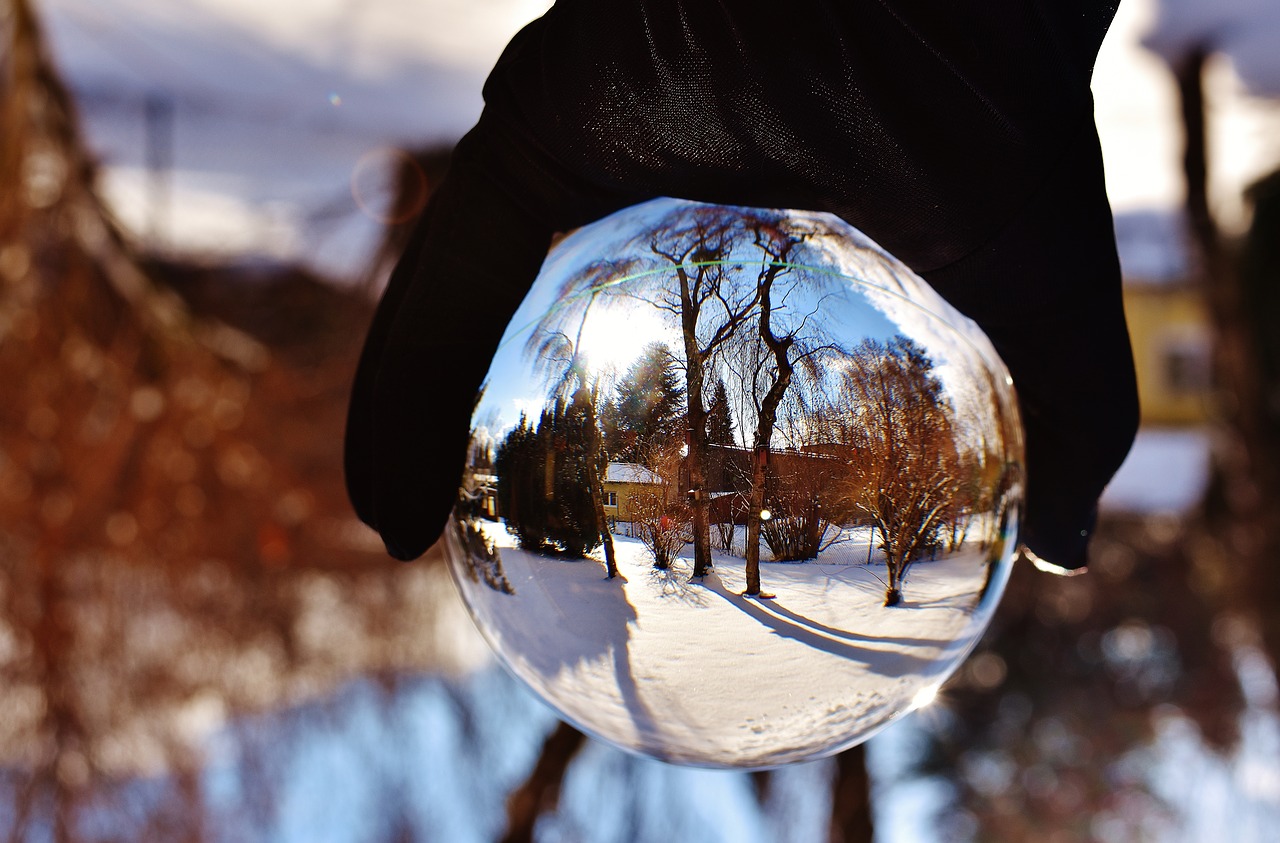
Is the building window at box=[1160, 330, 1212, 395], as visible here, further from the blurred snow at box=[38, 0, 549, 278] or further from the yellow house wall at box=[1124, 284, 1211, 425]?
the blurred snow at box=[38, 0, 549, 278]

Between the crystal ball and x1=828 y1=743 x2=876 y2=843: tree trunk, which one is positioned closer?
the crystal ball

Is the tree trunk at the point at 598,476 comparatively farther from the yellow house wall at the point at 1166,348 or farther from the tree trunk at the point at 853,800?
the yellow house wall at the point at 1166,348

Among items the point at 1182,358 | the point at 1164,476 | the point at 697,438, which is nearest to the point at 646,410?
the point at 697,438

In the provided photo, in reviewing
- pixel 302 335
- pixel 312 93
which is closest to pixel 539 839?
pixel 302 335

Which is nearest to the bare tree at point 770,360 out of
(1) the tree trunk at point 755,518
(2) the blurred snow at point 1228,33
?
(1) the tree trunk at point 755,518

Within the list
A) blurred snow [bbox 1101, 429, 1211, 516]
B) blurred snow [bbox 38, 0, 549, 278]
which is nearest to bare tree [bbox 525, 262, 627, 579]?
blurred snow [bbox 38, 0, 549, 278]
